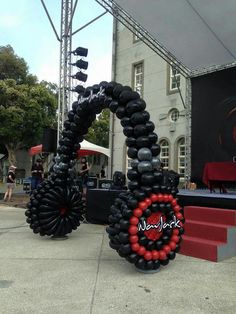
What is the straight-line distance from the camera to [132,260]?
17.8 ft

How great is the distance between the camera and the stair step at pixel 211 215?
7041mm

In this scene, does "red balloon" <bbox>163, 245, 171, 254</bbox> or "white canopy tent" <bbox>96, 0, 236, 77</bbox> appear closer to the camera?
"red balloon" <bbox>163, 245, 171, 254</bbox>

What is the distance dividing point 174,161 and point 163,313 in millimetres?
16581

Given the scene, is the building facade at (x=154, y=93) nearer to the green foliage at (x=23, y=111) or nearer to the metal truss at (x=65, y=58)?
the metal truss at (x=65, y=58)

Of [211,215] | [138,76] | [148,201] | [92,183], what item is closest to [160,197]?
[148,201]

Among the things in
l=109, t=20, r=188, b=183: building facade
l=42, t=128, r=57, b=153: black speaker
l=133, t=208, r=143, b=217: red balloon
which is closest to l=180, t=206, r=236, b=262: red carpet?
l=133, t=208, r=143, b=217: red balloon

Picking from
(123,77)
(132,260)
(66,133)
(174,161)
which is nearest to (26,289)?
(132,260)

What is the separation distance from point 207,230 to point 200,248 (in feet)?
1.38

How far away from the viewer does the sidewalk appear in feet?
14.0

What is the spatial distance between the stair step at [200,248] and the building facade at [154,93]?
1228cm

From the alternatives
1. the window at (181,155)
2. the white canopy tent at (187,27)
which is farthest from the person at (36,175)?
the white canopy tent at (187,27)

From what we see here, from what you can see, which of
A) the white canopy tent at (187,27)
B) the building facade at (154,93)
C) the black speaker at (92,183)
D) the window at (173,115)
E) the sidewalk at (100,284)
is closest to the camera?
the sidewalk at (100,284)

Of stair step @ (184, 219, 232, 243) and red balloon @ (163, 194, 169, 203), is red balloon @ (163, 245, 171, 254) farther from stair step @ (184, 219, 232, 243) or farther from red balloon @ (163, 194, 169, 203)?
stair step @ (184, 219, 232, 243)

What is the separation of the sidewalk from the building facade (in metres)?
13.0
